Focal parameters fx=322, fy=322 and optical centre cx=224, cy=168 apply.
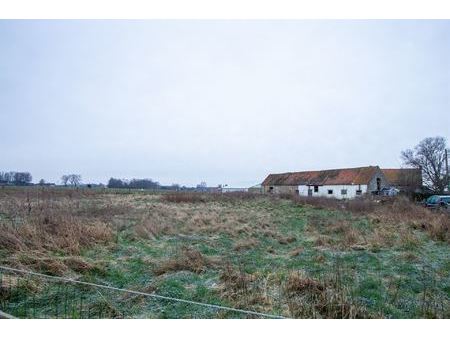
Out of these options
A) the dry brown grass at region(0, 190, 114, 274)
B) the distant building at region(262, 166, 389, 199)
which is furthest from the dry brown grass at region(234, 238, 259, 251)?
the distant building at region(262, 166, 389, 199)

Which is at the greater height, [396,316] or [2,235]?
[2,235]

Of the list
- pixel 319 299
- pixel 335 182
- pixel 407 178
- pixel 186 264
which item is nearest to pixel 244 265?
pixel 186 264

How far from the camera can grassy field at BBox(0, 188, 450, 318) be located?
212 inches

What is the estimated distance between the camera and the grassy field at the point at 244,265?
5.39 meters

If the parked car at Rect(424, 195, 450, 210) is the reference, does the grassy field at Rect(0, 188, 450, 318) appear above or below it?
below

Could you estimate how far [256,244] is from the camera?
10.5m

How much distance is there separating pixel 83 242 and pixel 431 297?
8660 millimetres

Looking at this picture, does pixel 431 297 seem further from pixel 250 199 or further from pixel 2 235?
pixel 250 199

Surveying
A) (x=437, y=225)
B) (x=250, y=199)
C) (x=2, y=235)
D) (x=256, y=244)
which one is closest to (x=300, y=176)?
(x=250, y=199)

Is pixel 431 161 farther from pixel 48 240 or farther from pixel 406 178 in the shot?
pixel 48 240

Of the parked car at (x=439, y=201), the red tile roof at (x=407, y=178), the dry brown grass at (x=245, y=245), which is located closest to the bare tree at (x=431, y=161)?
the red tile roof at (x=407, y=178)

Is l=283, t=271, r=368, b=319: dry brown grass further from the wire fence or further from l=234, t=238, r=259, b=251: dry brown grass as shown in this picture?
l=234, t=238, r=259, b=251: dry brown grass

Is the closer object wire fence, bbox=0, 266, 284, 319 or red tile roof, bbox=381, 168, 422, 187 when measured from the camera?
wire fence, bbox=0, 266, 284, 319

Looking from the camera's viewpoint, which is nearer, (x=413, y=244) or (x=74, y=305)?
(x=74, y=305)
